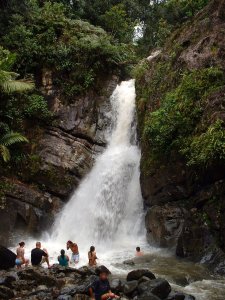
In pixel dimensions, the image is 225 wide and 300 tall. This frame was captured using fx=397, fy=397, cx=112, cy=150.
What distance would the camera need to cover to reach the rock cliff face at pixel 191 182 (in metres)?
12.9

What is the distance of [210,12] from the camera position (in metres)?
18.8

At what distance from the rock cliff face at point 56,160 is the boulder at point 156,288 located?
27.3 feet

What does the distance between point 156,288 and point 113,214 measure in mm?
8098

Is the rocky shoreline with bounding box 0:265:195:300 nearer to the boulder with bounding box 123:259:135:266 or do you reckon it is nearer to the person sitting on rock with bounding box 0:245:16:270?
the person sitting on rock with bounding box 0:245:16:270

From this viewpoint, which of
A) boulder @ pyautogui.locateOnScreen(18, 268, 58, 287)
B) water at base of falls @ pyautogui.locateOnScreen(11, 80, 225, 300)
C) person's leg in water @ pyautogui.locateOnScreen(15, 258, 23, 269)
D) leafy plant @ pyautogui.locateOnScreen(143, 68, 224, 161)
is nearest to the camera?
boulder @ pyautogui.locateOnScreen(18, 268, 58, 287)

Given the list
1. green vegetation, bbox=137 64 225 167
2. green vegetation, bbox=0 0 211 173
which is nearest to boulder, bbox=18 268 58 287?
green vegetation, bbox=137 64 225 167

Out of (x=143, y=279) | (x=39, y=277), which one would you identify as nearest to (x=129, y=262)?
(x=143, y=279)

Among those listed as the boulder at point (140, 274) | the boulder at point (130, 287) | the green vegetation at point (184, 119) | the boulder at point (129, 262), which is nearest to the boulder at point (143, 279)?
the boulder at point (130, 287)

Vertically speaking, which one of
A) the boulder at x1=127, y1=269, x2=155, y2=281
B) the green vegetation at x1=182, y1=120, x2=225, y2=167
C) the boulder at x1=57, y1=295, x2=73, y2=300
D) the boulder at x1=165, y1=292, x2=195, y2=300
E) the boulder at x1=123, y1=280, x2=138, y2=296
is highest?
the green vegetation at x1=182, y1=120, x2=225, y2=167

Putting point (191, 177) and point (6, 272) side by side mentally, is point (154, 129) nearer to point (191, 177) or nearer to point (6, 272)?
point (191, 177)

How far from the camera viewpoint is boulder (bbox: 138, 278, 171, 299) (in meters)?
9.33

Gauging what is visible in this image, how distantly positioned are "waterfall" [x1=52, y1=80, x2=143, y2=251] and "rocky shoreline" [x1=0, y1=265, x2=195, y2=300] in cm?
475

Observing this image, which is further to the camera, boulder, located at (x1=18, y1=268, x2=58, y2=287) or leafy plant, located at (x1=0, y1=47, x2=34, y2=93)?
leafy plant, located at (x1=0, y1=47, x2=34, y2=93)

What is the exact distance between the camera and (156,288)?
9398 mm
